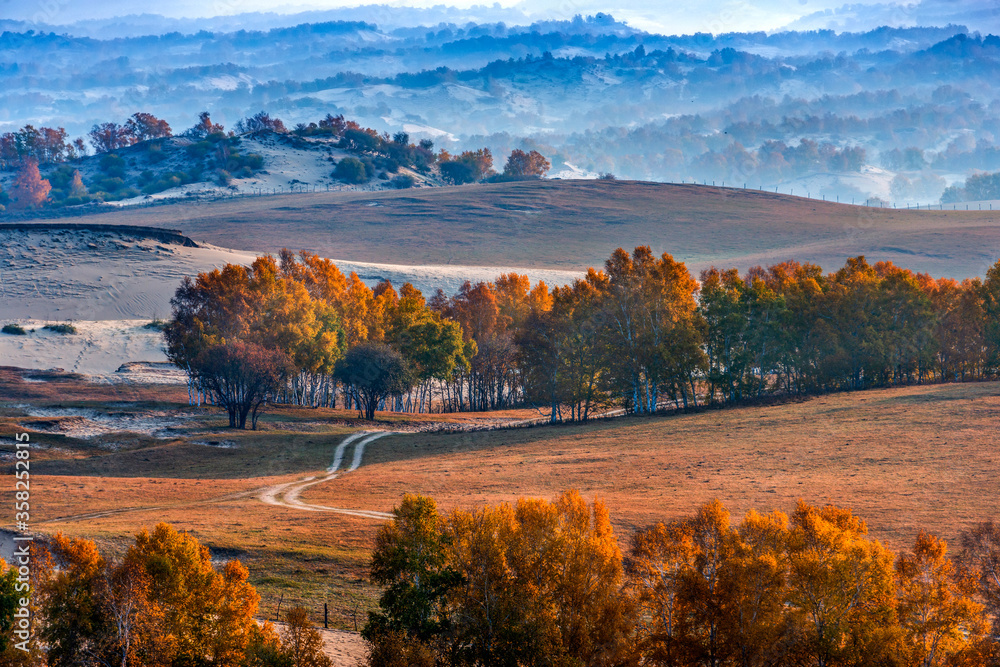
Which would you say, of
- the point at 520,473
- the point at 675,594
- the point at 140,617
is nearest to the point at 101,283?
the point at 520,473

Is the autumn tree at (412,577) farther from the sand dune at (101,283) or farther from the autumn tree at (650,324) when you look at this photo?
the sand dune at (101,283)

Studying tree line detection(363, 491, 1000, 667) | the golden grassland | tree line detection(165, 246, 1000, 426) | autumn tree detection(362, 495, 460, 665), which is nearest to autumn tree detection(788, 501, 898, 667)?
tree line detection(363, 491, 1000, 667)

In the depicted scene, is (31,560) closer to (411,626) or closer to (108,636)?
(108,636)

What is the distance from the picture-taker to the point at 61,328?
317 ft

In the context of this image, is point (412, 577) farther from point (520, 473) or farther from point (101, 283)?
point (101, 283)

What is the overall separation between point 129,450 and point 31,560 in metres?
31.9

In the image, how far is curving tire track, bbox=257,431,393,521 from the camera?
35719mm

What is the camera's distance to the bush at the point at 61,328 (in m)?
96.1

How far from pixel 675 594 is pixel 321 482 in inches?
1047

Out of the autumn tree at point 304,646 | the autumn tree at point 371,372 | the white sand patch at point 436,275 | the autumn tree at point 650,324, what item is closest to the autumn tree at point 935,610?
the autumn tree at point 304,646

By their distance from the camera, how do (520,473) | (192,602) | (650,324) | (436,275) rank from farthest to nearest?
(436,275)
(650,324)
(520,473)
(192,602)

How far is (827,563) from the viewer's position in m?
21.0

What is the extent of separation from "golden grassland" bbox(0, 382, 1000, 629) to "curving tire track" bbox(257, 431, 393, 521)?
2.14 feet

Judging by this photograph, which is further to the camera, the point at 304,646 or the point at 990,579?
the point at 304,646
